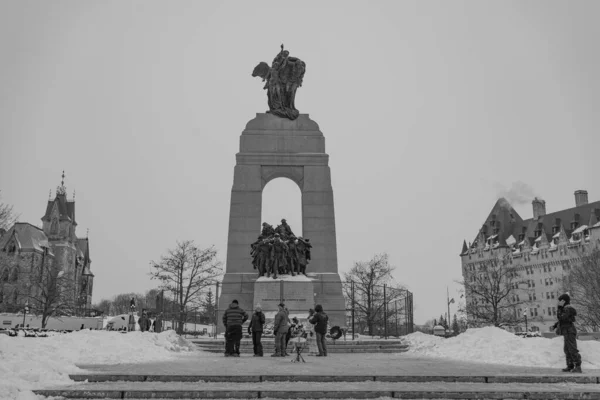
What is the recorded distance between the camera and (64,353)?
43.3 ft

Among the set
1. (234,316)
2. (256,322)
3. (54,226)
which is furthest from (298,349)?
(54,226)

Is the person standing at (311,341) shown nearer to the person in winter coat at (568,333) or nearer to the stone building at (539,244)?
the person in winter coat at (568,333)

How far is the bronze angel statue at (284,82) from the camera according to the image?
107 feet

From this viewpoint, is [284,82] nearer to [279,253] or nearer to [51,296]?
[279,253]

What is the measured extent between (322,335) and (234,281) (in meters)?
12.2

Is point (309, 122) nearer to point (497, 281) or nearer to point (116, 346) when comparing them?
point (116, 346)

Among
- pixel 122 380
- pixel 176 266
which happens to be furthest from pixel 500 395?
pixel 176 266

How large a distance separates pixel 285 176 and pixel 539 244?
2832 inches

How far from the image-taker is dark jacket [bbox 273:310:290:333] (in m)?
16.4

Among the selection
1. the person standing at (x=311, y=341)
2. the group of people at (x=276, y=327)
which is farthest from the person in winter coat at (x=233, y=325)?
the person standing at (x=311, y=341)

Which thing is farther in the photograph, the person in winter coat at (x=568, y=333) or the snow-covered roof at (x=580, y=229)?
the snow-covered roof at (x=580, y=229)

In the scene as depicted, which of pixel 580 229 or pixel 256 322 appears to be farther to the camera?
pixel 580 229

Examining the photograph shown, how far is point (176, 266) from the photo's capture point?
52.0 meters

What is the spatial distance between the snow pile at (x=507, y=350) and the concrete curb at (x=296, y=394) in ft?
18.6
